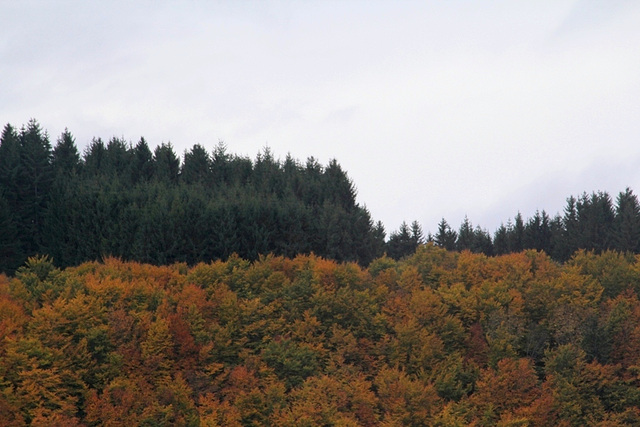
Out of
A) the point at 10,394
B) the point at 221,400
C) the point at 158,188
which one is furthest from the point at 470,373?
the point at 158,188

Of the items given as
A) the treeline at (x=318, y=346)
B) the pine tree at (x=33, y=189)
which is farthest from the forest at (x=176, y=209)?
the treeline at (x=318, y=346)

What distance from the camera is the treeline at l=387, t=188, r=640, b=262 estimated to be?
114 metres

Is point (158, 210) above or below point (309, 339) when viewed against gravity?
above

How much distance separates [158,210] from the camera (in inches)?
2938

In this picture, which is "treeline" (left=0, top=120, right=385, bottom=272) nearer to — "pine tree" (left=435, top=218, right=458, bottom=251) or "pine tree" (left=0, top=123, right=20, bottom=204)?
"pine tree" (left=0, top=123, right=20, bottom=204)

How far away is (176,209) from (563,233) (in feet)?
257

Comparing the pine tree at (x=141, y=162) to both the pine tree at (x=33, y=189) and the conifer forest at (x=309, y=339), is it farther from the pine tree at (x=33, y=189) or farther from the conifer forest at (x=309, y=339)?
the conifer forest at (x=309, y=339)

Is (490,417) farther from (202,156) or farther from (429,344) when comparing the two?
(202,156)

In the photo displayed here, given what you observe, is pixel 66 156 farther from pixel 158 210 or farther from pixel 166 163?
pixel 158 210

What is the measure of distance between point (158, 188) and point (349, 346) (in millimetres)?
41374

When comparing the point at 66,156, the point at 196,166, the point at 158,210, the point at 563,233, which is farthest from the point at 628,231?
the point at 66,156

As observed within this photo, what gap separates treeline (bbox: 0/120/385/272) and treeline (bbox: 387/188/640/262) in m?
30.5

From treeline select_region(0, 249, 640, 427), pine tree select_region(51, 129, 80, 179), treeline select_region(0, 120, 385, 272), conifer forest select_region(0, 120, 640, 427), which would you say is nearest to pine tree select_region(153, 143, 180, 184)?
treeline select_region(0, 120, 385, 272)

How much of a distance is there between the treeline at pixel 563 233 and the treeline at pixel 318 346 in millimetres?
56456
